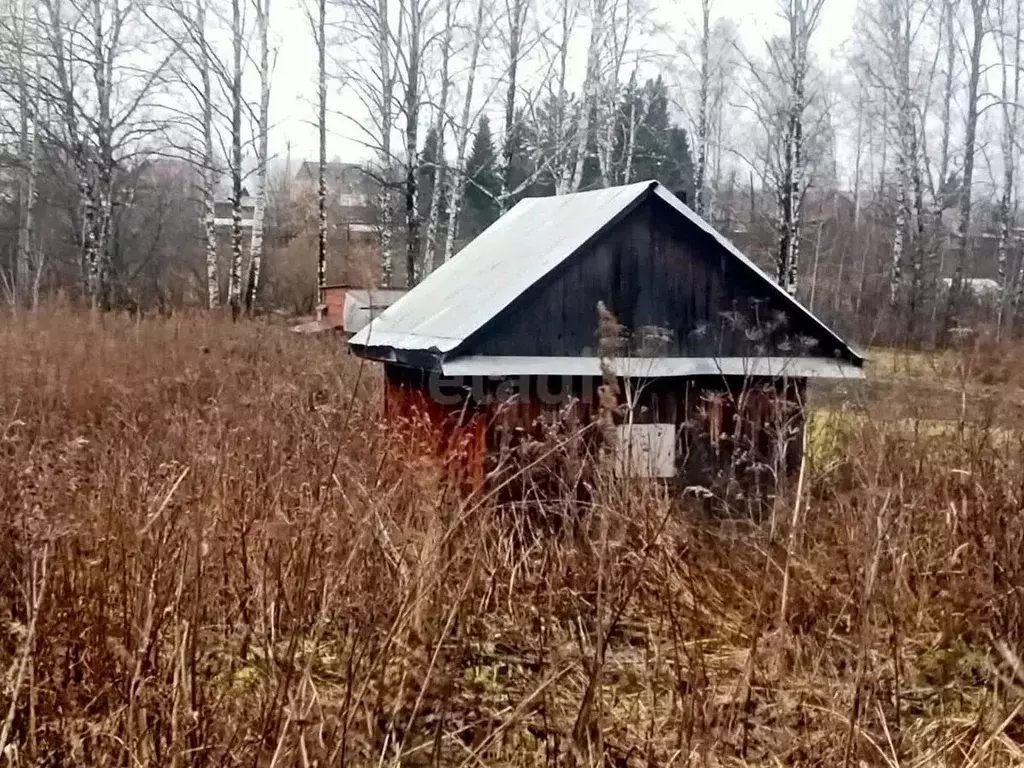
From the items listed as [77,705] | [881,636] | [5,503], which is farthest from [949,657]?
[5,503]

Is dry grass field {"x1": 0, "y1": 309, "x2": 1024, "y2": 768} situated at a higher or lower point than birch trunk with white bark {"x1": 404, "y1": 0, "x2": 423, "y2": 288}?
lower

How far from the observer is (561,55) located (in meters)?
23.4

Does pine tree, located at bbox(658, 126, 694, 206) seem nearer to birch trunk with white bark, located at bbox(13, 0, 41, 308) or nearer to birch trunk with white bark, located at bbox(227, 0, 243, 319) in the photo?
birch trunk with white bark, located at bbox(227, 0, 243, 319)

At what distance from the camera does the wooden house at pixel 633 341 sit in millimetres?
6305

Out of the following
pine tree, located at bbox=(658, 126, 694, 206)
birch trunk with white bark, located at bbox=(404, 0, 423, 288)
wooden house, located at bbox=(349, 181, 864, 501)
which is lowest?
wooden house, located at bbox=(349, 181, 864, 501)

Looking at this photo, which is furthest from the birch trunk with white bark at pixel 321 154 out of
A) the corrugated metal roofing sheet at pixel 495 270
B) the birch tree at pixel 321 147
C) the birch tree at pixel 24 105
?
the corrugated metal roofing sheet at pixel 495 270

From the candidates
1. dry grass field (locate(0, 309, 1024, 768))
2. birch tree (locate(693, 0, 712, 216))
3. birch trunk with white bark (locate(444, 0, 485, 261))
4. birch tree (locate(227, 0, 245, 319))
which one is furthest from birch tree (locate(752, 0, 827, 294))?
dry grass field (locate(0, 309, 1024, 768))

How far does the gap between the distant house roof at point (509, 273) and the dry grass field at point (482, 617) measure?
1.29m

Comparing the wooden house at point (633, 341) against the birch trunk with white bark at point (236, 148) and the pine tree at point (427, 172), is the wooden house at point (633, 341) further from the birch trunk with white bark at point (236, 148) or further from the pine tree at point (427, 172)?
the pine tree at point (427, 172)

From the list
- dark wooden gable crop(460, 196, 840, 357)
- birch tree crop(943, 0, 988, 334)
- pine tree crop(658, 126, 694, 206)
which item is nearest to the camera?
dark wooden gable crop(460, 196, 840, 357)

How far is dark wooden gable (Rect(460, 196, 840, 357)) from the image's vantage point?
644cm

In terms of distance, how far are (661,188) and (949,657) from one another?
388 cm

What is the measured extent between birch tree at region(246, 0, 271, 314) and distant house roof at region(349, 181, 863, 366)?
12439mm

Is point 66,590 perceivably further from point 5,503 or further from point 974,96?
point 974,96
